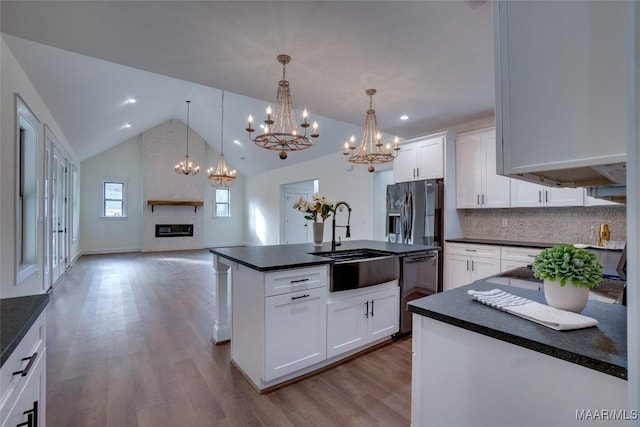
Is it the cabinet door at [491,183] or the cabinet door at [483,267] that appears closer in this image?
the cabinet door at [483,267]

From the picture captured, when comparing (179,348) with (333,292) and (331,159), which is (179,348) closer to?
(333,292)

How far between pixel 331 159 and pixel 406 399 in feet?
19.2

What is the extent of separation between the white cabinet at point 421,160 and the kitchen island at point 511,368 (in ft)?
10.7

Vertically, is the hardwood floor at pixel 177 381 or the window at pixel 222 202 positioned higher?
the window at pixel 222 202

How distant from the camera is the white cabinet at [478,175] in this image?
156 inches

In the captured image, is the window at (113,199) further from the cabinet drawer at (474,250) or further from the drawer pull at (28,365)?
the drawer pull at (28,365)

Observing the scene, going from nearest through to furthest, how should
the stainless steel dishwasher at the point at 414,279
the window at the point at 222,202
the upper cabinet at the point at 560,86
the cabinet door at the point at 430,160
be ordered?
the upper cabinet at the point at 560,86, the stainless steel dishwasher at the point at 414,279, the cabinet door at the point at 430,160, the window at the point at 222,202

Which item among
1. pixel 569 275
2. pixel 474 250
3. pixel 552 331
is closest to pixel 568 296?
pixel 569 275

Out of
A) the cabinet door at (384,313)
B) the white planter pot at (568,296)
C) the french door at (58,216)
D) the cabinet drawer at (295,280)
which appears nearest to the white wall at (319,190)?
the cabinet door at (384,313)

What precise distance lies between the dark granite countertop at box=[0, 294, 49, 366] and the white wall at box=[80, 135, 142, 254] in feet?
32.1

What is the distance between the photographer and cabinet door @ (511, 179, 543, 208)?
3605mm

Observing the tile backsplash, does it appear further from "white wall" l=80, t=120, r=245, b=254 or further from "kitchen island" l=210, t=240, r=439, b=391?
"white wall" l=80, t=120, r=245, b=254

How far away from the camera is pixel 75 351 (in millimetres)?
2812


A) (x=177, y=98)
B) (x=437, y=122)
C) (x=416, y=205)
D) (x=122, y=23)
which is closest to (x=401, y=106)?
Result: (x=437, y=122)
